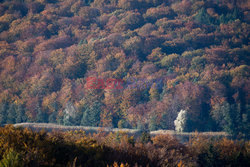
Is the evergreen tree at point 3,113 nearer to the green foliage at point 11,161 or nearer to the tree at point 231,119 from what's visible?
the tree at point 231,119

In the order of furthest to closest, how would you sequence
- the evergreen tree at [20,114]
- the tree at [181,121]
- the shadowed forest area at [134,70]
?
the evergreen tree at [20,114], the shadowed forest area at [134,70], the tree at [181,121]

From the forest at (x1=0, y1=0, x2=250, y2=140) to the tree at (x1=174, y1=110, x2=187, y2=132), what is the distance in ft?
0.28

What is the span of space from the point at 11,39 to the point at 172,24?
1908 cm

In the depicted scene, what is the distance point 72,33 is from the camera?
35312 millimetres

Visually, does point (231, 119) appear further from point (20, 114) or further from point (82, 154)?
point (20, 114)

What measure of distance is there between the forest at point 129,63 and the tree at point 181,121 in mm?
85

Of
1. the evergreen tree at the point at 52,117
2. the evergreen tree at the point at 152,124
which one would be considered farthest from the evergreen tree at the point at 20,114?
the evergreen tree at the point at 152,124

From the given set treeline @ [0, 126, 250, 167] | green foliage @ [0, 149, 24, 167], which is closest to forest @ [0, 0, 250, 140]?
treeline @ [0, 126, 250, 167]

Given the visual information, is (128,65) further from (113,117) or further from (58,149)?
(58,149)

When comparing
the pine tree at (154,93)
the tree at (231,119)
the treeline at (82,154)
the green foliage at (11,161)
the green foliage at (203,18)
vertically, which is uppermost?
the green foliage at (11,161)

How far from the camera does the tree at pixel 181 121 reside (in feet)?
65.2

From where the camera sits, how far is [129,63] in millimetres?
27156

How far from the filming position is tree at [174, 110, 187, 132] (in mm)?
19859

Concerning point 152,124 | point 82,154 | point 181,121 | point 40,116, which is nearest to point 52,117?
point 40,116
